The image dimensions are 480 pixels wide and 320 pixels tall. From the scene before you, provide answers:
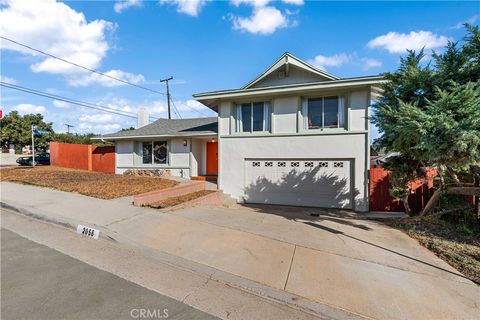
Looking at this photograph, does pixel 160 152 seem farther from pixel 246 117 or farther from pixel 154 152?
pixel 246 117

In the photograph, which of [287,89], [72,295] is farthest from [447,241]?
[287,89]

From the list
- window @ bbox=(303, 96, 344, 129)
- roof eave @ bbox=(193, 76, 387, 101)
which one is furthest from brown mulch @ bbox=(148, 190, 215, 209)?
window @ bbox=(303, 96, 344, 129)

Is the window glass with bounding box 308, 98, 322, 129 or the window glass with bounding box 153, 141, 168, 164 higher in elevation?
the window glass with bounding box 308, 98, 322, 129

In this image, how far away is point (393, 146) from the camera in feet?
23.4

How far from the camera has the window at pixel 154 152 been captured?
1557cm

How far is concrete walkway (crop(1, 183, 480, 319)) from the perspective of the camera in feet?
11.8

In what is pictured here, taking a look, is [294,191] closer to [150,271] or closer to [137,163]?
[150,271]

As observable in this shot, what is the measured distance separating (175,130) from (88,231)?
34.0 ft

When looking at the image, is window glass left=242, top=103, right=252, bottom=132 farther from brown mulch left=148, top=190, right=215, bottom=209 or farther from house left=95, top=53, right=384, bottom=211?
brown mulch left=148, top=190, right=215, bottom=209

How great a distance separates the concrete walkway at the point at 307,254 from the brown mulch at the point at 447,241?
0.24m

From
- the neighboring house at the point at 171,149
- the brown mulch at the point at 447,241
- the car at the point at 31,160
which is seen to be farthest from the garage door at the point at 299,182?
the car at the point at 31,160

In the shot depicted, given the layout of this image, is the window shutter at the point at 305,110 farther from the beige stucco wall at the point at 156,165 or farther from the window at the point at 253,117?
the beige stucco wall at the point at 156,165

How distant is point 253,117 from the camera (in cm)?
1252

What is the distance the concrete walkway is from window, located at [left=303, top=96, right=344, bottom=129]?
4.57 meters
